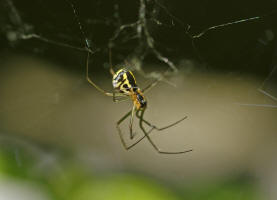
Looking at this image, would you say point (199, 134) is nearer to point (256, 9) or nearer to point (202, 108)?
point (202, 108)

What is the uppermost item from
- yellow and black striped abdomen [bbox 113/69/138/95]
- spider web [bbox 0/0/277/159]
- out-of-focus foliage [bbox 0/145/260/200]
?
spider web [bbox 0/0/277/159]

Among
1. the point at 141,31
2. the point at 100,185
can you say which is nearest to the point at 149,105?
the point at 141,31

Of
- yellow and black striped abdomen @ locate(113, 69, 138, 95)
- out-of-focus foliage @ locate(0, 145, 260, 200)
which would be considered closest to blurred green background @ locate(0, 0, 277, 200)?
out-of-focus foliage @ locate(0, 145, 260, 200)

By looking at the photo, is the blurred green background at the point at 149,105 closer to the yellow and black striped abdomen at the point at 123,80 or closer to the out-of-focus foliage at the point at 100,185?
the out-of-focus foliage at the point at 100,185

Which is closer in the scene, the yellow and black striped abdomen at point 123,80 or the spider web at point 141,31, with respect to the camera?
the yellow and black striped abdomen at point 123,80

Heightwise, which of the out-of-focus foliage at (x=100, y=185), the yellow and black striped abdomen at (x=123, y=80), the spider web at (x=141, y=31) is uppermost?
the spider web at (x=141, y=31)

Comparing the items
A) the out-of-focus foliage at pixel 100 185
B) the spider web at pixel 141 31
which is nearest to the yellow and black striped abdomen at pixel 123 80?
the spider web at pixel 141 31

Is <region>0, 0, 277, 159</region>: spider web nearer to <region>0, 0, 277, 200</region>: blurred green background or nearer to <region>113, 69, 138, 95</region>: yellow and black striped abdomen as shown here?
<region>0, 0, 277, 200</region>: blurred green background
